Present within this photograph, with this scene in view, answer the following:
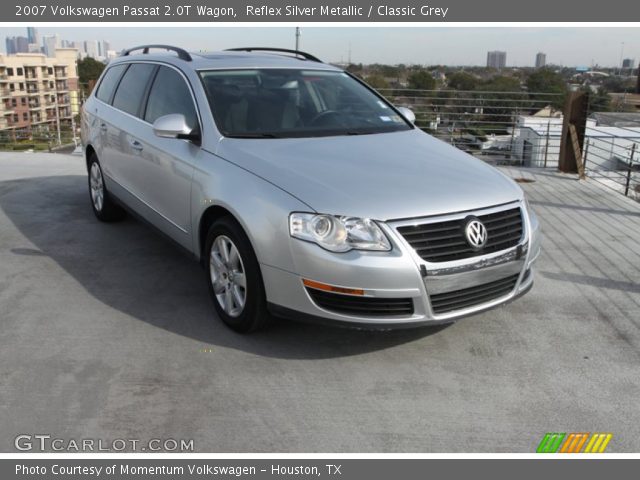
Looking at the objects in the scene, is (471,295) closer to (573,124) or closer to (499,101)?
(573,124)

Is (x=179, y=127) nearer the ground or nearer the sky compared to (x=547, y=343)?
nearer the sky

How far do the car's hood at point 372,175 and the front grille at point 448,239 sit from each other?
8 centimetres

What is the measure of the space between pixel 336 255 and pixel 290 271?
11.2 inches

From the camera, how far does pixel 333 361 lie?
357 centimetres

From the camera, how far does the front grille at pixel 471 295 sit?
3.35 meters

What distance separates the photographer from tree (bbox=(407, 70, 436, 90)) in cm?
1245

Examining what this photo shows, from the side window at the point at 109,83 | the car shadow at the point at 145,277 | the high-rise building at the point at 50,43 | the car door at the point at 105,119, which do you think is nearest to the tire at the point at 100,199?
the car shadow at the point at 145,277

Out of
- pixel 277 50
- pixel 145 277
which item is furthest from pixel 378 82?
pixel 145 277

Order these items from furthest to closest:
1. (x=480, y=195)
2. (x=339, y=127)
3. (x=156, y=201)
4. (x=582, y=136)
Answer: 1. (x=582, y=136)
2. (x=156, y=201)
3. (x=339, y=127)
4. (x=480, y=195)

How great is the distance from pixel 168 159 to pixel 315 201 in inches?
61.6

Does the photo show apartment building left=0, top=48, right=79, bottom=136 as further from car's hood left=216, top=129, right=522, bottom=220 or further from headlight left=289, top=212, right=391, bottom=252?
headlight left=289, top=212, right=391, bottom=252

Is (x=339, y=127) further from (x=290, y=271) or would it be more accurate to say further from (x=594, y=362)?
(x=594, y=362)
